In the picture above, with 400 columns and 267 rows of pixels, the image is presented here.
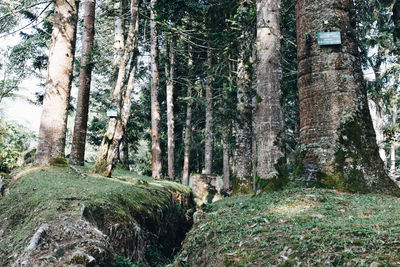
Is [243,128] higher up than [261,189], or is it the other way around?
[243,128]

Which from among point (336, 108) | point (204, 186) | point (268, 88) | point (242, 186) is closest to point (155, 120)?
point (204, 186)

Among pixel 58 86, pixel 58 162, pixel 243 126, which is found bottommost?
pixel 58 162

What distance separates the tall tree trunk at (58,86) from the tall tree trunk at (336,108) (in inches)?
246

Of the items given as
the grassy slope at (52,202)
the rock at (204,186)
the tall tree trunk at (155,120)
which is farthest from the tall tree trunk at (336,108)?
the rock at (204,186)

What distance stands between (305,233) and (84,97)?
28.3 ft

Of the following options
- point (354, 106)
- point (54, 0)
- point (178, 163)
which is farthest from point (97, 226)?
point (178, 163)

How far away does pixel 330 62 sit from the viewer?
484 cm

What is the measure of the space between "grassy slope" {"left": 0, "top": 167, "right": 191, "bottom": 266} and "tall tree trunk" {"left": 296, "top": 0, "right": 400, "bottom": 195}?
3299 millimetres

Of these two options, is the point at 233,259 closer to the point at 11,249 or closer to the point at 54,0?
the point at 11,249

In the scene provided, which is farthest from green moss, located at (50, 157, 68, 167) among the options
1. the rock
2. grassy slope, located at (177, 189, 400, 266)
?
the rock

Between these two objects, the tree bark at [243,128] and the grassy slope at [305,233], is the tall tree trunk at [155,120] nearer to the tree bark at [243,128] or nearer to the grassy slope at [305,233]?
the tree bark at [243,128]

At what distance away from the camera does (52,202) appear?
175 inches

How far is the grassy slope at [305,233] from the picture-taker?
2078 mm

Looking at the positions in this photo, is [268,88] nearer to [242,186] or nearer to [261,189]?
[261,189]
